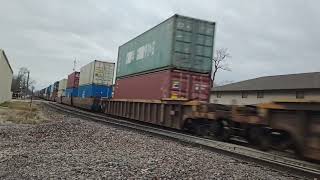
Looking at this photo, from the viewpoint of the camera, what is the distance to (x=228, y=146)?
12727 mm

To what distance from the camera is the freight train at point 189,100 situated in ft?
33.2

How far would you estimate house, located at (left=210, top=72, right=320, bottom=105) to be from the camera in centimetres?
3344

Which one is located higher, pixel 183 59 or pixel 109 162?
pixel 183 59

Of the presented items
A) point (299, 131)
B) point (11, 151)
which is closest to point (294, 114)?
point (299, 131)

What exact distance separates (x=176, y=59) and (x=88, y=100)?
19.2m

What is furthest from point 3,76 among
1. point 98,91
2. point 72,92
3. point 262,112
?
point 262,112

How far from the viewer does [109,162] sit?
806 centimetres

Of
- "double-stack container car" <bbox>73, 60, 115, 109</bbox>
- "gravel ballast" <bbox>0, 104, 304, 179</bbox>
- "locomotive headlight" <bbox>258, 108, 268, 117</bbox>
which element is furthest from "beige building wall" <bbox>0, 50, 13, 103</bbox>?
"locomotive headlight" <bbox>258, 108, 268, 117</bbox>

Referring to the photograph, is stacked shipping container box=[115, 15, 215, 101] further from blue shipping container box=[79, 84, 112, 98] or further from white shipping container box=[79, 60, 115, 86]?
white shipping container box=[79, 60, 115, 86]

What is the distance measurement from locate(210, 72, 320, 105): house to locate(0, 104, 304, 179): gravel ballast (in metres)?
20.6

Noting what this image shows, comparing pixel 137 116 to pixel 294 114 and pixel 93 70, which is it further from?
pixel 93 70

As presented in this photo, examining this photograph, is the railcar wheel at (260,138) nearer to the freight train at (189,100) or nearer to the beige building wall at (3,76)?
the freight train at (189,100)

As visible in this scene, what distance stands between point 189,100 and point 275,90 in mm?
22197

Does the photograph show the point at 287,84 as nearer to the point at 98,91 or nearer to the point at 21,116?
the point at 98,91
